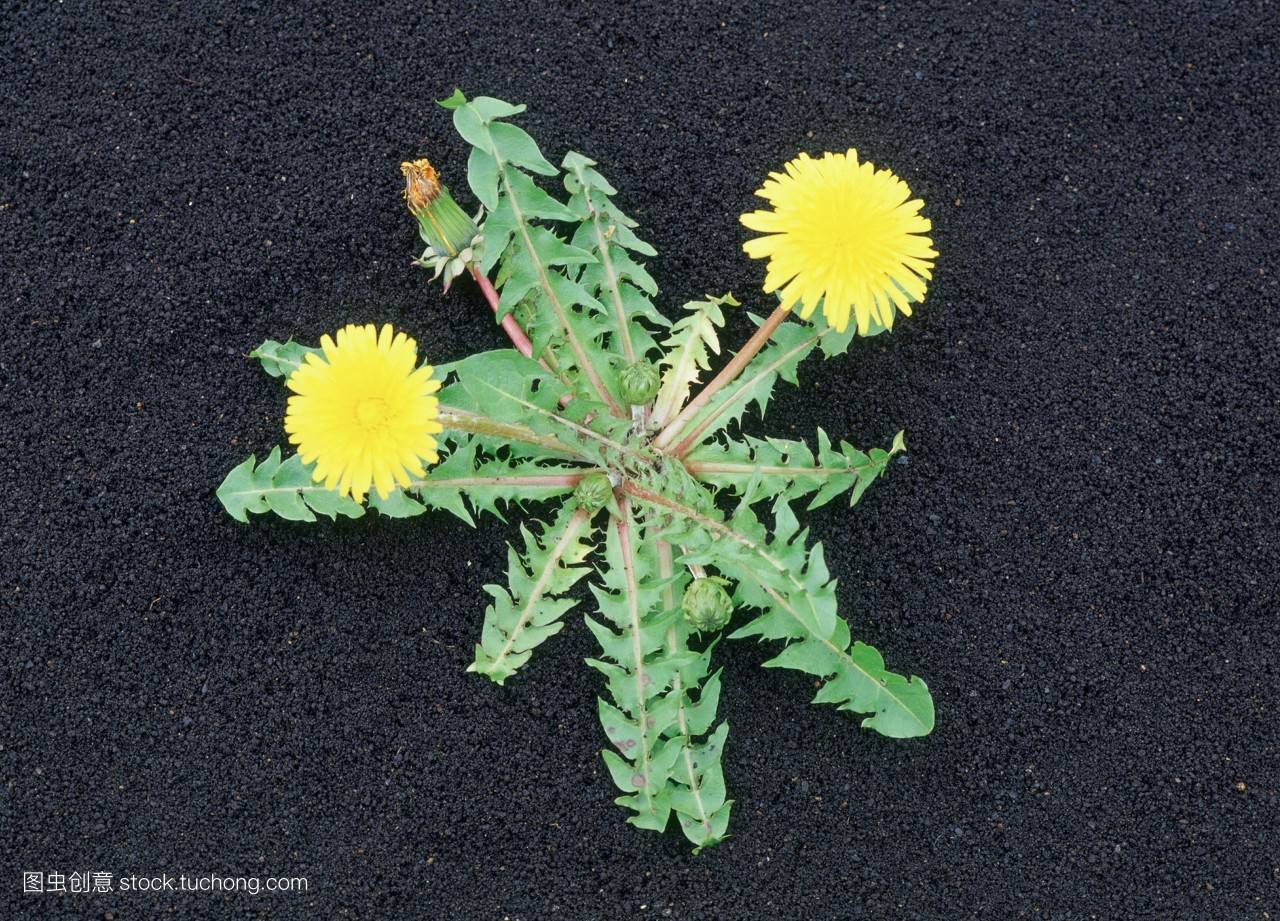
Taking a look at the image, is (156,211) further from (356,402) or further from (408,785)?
(408,785)

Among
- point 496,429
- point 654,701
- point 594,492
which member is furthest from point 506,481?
point 654,701

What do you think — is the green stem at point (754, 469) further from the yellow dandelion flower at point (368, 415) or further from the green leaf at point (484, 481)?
the yellow dandelion flower at point (368, 415)

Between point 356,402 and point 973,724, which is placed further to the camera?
point 973,724

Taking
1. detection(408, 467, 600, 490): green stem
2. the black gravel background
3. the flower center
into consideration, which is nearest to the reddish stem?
the black gravel background

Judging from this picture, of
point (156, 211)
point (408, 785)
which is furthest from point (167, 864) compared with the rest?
point (156, 211)

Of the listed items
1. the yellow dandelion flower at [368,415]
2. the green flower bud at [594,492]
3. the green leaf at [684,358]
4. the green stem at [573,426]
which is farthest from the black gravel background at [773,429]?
the yellow dandelion flower at [368,415]

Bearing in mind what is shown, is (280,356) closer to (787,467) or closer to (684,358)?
(684,358)
